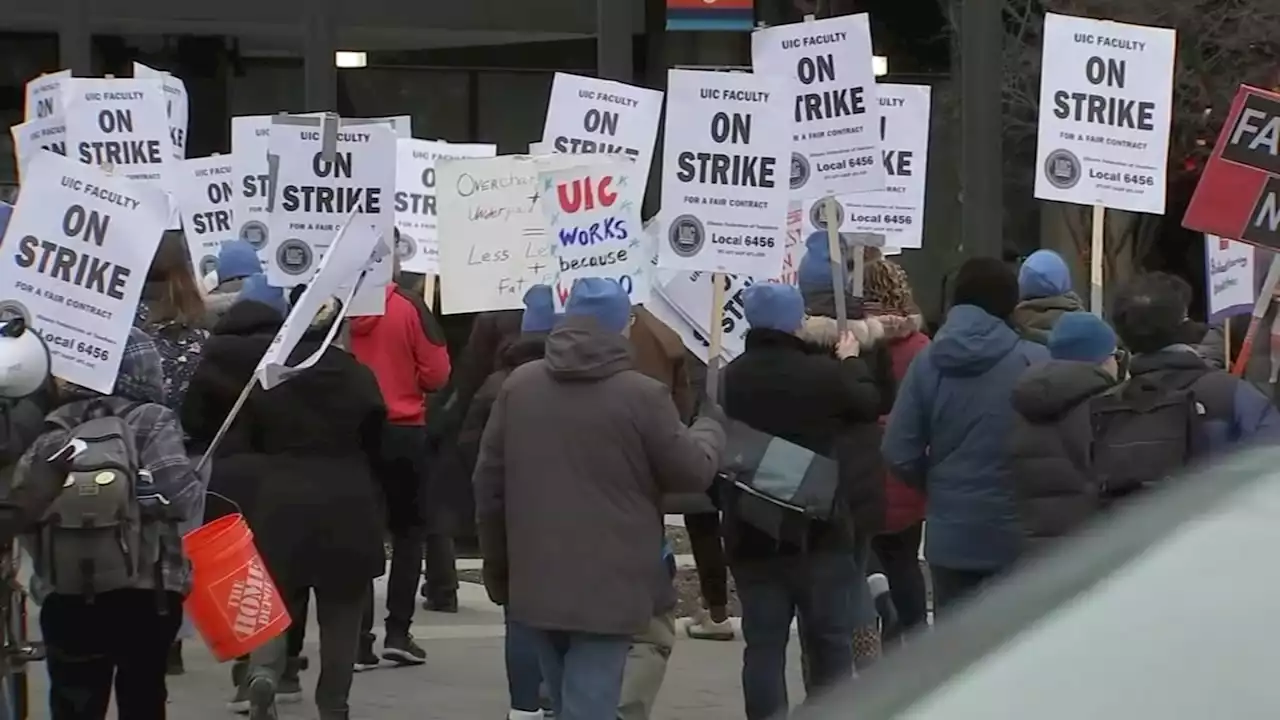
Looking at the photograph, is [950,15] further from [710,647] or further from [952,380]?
[952,380]

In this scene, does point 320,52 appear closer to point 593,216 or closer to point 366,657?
point 366,657

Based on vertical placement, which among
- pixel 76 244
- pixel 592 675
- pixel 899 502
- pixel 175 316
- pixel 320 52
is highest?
pixel 320 52

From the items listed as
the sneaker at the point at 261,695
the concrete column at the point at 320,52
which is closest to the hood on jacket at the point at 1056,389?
the sneaker at the point at 261,695

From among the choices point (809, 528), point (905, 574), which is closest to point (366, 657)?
point (905, 574)

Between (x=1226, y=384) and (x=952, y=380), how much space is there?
91cm

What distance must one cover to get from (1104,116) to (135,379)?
190 inches

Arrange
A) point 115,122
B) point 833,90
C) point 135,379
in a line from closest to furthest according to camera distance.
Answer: point 135,379 < point 833,90 < point 115,122

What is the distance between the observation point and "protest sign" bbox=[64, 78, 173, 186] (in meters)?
10.0

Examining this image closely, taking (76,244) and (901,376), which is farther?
(901,376)

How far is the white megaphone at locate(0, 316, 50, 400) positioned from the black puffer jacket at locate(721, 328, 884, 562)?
2225 mm

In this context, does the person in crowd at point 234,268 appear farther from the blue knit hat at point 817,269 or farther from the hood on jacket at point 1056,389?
the hood on jacket at point 1056,389

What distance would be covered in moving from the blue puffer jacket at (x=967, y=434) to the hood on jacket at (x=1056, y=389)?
0.31m

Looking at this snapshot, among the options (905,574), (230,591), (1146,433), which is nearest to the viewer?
(1146,433)

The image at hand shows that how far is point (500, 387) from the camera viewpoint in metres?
7.62
